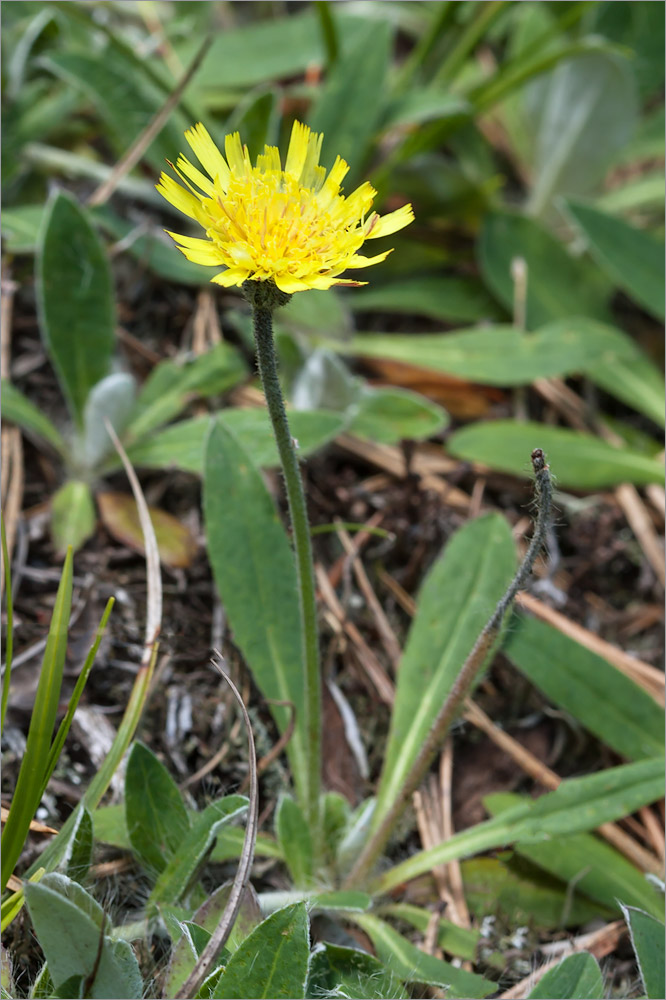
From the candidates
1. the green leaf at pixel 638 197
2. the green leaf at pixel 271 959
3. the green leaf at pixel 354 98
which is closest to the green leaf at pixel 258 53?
the green leaf at pixel 354 98

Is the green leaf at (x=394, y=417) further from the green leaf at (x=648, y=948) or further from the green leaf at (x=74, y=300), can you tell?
the green leaf at (x=648, y=948)

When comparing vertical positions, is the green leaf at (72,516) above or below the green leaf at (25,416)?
below

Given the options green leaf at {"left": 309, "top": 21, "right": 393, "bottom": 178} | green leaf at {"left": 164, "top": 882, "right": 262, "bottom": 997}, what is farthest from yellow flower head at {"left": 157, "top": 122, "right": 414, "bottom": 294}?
green leaf at {"left": 309, "top": 21, "right": 393, "bottom": 178}

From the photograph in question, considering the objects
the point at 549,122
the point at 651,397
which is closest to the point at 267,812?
the point at 651,397

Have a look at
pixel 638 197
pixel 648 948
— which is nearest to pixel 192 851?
pixel 648 948

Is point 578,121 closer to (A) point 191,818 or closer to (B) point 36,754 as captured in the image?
(A) point 191,818
